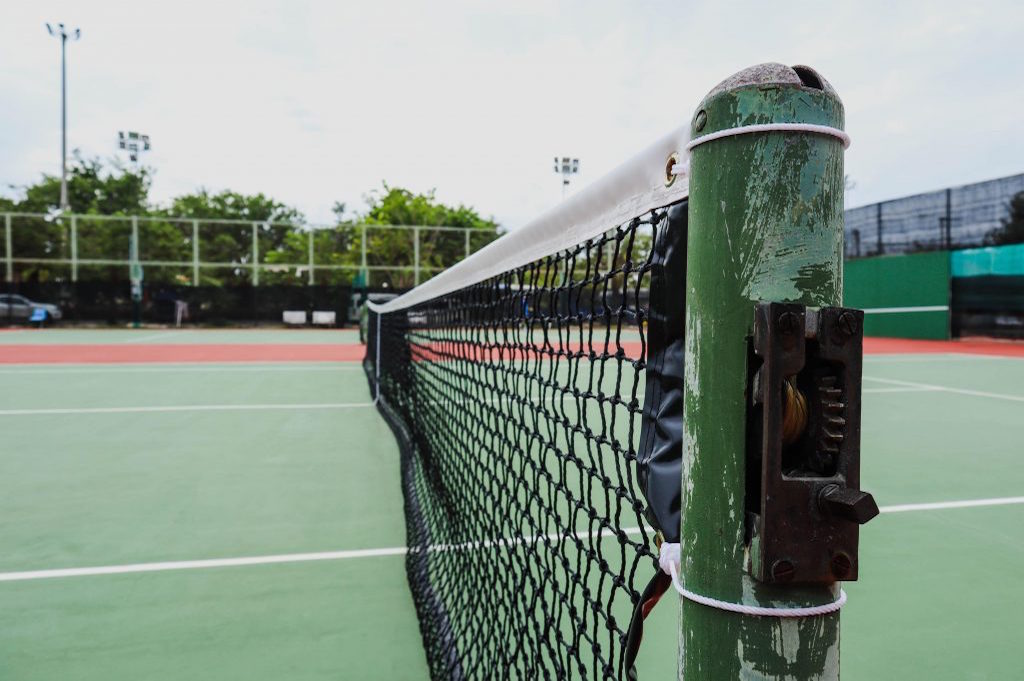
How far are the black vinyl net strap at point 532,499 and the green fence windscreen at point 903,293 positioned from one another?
49.5 feet

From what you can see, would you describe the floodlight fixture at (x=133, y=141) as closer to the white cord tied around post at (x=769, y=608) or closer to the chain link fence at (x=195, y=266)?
the chain link fence at (x=195, y=266)

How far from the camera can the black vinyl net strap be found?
49.7 inches

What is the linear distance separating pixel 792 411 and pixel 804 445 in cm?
4

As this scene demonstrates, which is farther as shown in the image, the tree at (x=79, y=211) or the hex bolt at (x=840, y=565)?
the tree at (x=79, y=211)

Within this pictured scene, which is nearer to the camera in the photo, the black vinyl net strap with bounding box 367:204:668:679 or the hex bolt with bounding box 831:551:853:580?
the hex bolt with bounding box 831:551:853:580

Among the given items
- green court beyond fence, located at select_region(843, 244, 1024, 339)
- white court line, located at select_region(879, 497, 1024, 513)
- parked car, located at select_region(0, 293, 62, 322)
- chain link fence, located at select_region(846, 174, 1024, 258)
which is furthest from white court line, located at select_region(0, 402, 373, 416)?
parked car, located at select_region(0, 293, 62, 322)

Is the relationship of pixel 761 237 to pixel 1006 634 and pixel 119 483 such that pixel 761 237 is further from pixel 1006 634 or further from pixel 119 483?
pixel 119 483

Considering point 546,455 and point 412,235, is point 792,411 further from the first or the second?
point 412,235

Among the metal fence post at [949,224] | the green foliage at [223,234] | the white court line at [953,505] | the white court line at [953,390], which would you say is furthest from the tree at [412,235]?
the white court line at [953,505]

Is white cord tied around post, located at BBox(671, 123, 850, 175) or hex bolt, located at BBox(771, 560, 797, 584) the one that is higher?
white cord tied around post, located at BBox(671, 123, 850, 175)

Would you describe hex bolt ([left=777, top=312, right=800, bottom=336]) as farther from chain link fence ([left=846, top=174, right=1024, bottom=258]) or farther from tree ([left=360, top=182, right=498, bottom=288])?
tree ([left=360, top=182, right=498, bottom=288])

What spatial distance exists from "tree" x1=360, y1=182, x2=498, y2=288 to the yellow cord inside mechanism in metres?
25.5

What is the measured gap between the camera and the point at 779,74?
25.3 inches

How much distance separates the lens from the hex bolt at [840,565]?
2.07 ft
